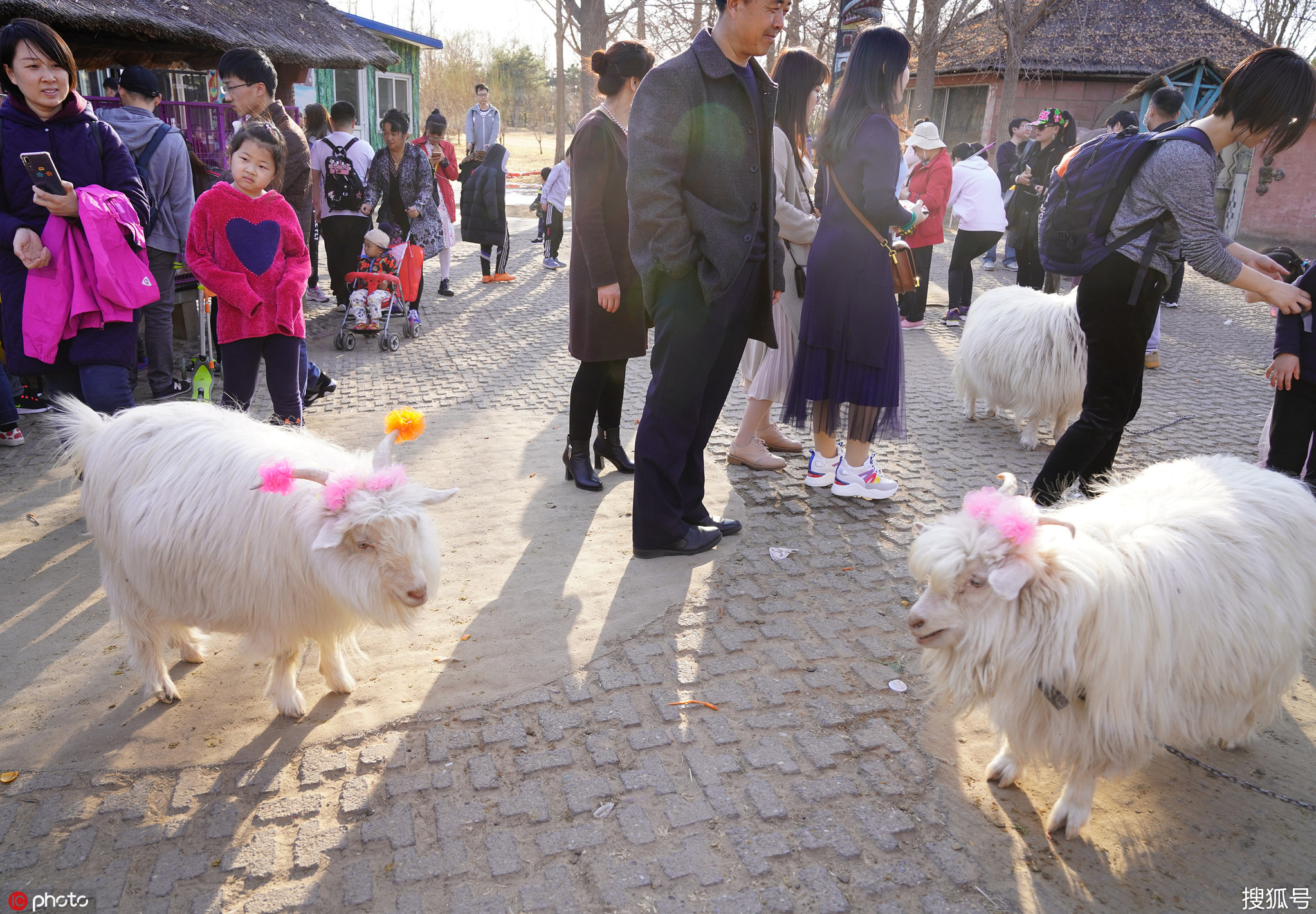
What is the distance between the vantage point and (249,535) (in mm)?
2857

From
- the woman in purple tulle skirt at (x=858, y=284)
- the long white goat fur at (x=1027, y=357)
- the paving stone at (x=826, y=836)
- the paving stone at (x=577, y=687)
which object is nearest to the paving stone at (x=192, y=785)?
the paving stone at (x=577, y=687)

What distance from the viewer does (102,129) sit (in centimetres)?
415

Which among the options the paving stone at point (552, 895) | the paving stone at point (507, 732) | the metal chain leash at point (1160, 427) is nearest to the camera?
the paving stone at point (552, 895)

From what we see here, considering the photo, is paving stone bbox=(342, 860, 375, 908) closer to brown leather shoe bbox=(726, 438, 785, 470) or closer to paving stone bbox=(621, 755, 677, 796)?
paving stone bbox=(621, 755, 677, 796)

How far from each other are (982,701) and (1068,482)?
197cm

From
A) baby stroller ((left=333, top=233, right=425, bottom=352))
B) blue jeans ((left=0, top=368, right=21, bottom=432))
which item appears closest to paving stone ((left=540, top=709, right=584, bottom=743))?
blue jeans ((left=0, top=368, right=21, bottom=432))

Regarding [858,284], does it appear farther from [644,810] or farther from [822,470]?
[644,810]

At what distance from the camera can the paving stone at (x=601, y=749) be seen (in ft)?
9.20

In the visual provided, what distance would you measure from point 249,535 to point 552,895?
157 cm

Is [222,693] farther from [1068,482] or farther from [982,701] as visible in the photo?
[1068,482]

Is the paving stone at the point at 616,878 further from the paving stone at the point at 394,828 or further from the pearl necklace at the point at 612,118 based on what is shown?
the pearl necklace at the point at 612,118

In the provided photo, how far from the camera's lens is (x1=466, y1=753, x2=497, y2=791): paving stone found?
269 centimetres

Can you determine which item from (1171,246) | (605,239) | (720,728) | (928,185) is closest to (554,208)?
(928,185)

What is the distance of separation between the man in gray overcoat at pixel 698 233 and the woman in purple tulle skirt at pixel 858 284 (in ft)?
1.55
